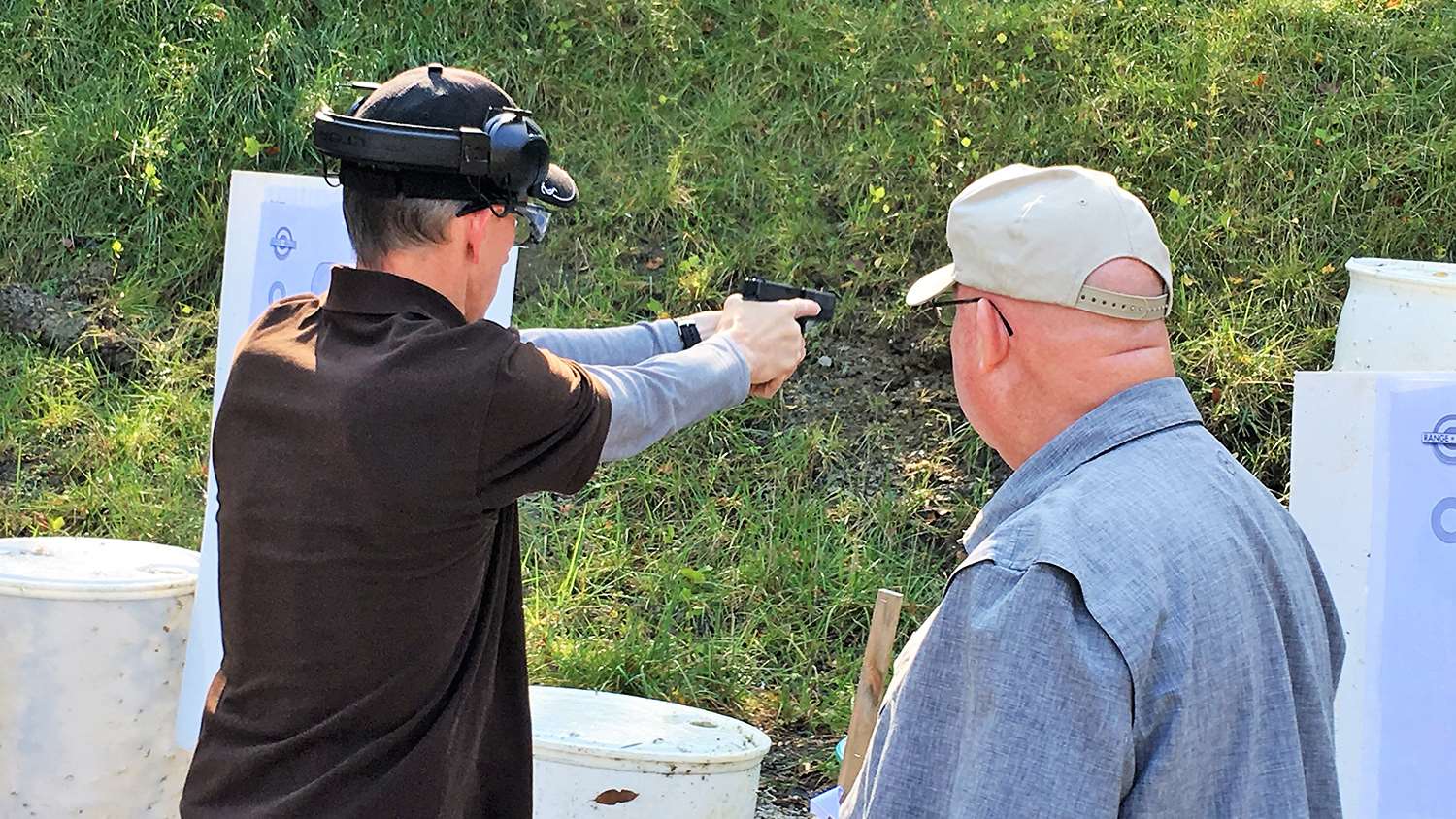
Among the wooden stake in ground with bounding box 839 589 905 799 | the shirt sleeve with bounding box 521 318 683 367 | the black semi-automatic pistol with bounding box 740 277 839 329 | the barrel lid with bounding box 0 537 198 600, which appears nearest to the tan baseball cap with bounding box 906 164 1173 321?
the black semi-automatic pistol with bounding box 740 277 839 329

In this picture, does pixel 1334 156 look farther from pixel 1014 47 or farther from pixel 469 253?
pixel 469 253

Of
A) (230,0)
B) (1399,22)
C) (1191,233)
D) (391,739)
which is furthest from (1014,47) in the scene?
(391,739)

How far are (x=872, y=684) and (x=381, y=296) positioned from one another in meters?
1.44

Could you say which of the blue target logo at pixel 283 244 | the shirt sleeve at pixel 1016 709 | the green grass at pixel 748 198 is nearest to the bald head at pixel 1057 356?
A: the shirt sleeve at pixel 1016 709

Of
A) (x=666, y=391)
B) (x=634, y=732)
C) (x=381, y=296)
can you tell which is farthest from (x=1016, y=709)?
(x=634, y=732)

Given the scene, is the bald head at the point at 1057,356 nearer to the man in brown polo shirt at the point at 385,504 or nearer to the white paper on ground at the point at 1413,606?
the man in brown polo shirt at the point at 385,504

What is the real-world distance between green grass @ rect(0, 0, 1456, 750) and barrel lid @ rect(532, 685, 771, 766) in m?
1.03

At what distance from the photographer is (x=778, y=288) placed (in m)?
2.59

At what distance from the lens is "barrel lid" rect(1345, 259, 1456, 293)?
436 cm

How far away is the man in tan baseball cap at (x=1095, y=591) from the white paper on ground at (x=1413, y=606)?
1594mm

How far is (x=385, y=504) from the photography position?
1.96 metres

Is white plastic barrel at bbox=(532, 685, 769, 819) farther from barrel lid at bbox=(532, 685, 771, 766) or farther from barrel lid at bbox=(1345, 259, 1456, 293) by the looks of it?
barrel lid at bbox=(1345, 259, 1456, 293)

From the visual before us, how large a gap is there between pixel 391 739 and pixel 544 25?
4801 mm

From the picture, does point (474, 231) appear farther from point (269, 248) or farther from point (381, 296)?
point (269, 248)
